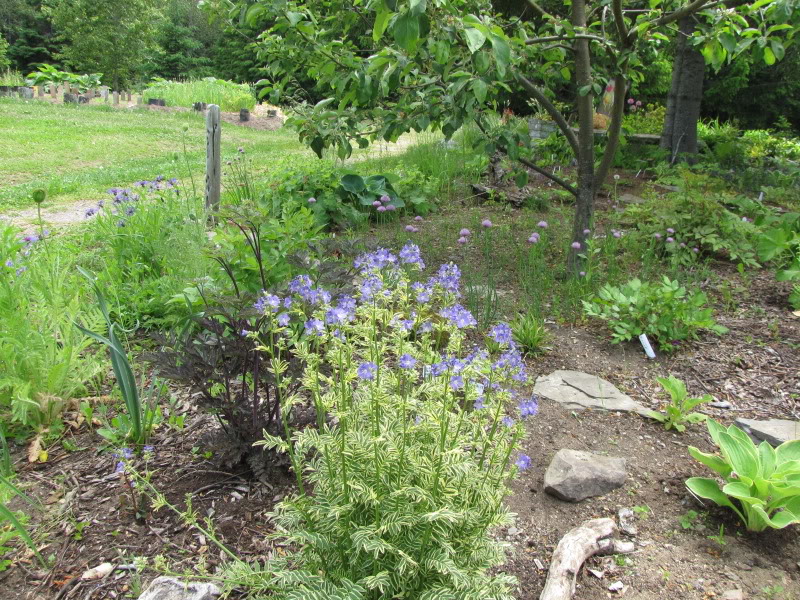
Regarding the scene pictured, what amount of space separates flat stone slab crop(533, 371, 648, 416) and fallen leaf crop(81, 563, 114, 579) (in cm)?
180

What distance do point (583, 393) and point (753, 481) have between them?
880 millimetres

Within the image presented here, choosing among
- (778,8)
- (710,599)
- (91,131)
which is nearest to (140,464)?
(710,599)

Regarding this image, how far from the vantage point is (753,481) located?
1.87 metres

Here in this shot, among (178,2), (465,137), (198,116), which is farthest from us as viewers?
(178,2)

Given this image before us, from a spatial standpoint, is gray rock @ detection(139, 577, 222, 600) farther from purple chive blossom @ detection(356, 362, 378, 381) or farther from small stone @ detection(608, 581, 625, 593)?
small stone @ detection(608, 581, 625, 593)

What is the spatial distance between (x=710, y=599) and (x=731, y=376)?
146 centimetres

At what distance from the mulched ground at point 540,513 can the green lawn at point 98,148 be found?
138 inches

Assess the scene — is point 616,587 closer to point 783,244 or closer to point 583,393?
point 583,393

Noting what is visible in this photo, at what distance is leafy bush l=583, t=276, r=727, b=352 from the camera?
3020mm

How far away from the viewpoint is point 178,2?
31172 millimetres

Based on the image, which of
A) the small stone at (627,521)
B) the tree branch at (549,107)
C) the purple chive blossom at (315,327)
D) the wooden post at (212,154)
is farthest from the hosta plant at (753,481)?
the wooden post at (212,154)

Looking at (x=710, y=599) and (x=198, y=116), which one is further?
(x=198, y=116)

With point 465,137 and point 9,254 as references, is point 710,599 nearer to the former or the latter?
point 9,254

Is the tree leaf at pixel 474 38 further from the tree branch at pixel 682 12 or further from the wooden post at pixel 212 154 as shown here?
the wooden post at pixel 212 154
